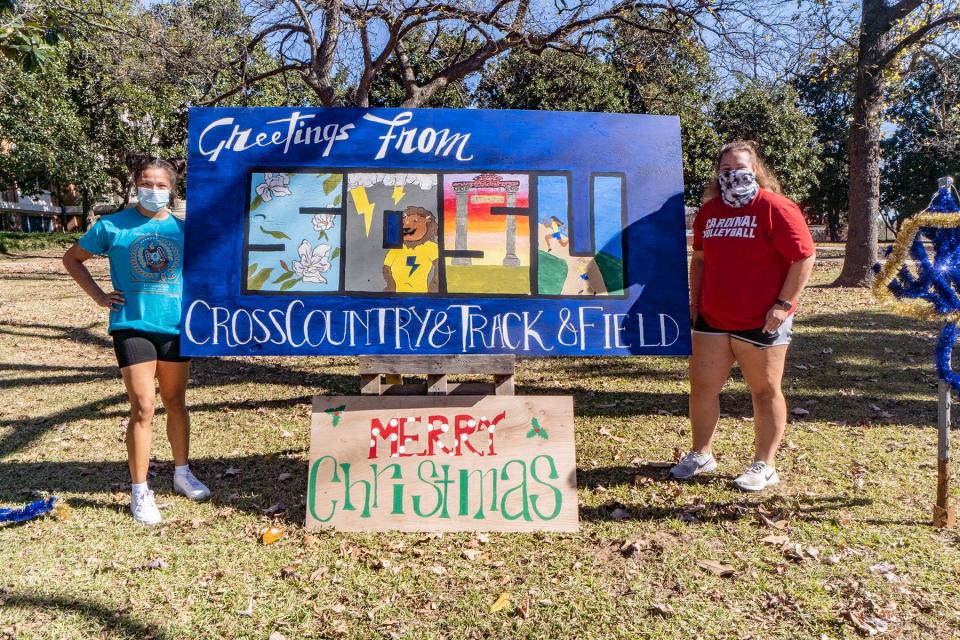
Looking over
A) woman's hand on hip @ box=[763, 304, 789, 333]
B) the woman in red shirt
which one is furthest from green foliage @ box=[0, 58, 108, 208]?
woman's hand on hip @ box=[763, 304, 789, 333]

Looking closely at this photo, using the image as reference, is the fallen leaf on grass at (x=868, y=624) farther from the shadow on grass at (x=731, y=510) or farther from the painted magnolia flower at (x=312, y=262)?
the painted magnolia flower at (x=312, y=262)

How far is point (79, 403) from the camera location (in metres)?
5.95

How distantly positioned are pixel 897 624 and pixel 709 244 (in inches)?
79.9

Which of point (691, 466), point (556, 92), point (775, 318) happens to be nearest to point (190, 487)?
point (691, 466)

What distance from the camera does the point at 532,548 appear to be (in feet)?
11.0

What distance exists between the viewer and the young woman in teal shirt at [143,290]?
3432mm

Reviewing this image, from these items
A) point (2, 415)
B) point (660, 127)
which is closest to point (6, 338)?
point (2, 415)

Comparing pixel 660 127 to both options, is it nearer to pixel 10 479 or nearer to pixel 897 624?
pixel 897 624

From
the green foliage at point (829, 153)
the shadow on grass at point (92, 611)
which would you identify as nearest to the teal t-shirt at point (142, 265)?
the shadow on grass at point (92, 611)

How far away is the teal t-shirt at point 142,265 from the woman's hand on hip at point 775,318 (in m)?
3.22

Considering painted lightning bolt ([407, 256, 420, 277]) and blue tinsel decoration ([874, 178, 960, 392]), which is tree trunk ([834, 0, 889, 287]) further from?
painted lightning bolt ([407, 256, 420, 277])

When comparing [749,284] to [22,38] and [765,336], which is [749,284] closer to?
[765,336]

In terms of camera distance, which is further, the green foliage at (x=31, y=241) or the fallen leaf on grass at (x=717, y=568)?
the green foliage at (x=31, y=241)

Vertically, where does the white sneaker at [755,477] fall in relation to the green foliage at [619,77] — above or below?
below
